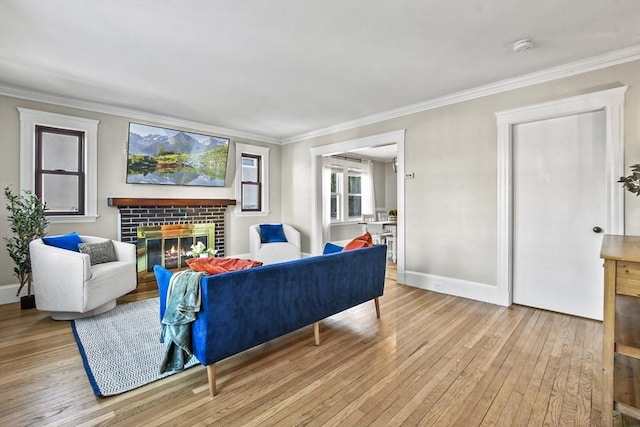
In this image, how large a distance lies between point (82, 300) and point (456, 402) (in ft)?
11.3

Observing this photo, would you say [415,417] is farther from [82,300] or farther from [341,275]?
[82,300]

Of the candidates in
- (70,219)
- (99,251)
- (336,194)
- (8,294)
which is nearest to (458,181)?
(336,194)

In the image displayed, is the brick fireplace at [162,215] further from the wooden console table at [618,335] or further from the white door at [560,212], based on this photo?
the wooden console table at [618,335]

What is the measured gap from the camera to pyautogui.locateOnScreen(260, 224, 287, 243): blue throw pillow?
5.69m

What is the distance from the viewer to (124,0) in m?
2.09

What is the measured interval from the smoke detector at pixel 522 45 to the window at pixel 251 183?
4.65 m

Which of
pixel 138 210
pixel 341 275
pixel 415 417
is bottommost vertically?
pixel 415 417

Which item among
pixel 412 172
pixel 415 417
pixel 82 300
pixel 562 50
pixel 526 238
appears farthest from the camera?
pixel 412 172

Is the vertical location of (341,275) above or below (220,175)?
below

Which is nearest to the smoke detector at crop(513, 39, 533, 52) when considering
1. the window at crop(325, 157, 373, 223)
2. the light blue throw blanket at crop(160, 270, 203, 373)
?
the light blue throw blanket at crop(160, 270, 203, 373)

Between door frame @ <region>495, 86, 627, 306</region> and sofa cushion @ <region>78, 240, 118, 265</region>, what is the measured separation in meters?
4.75

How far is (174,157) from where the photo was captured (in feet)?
16.3

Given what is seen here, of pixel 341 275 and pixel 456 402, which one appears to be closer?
pixel 456 402

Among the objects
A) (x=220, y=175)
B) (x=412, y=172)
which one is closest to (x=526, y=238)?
(x=412, y=172)
